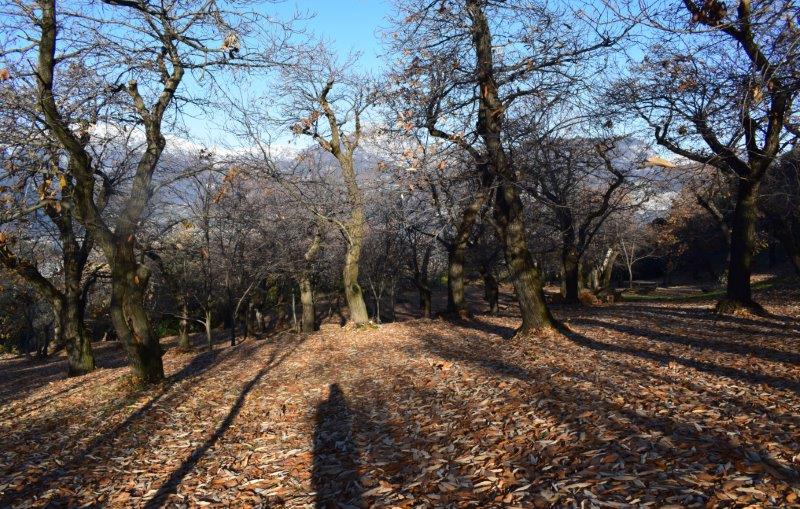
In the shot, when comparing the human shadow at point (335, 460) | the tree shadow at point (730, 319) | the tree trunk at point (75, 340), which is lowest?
the human shadow at point (335, 460)

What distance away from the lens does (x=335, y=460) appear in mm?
4730

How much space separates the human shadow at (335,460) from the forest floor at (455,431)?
0.07ft

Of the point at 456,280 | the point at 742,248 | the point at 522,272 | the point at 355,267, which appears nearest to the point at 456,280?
the point at 456,280

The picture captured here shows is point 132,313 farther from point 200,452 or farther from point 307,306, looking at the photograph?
point 307,306

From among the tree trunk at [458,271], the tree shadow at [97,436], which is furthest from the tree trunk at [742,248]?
the tree shadow at [97,436]

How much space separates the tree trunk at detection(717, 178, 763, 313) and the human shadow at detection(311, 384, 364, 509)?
8.34m

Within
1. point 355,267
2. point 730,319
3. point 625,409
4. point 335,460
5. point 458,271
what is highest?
point 355,267

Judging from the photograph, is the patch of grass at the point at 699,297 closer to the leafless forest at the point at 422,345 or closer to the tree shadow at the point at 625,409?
the leafless forest at the point at 422,345

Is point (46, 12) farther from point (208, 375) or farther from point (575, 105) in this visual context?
point (575, 105)

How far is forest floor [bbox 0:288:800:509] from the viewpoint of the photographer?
3568 mm

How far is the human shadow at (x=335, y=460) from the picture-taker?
13.0 ft

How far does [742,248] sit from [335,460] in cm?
935

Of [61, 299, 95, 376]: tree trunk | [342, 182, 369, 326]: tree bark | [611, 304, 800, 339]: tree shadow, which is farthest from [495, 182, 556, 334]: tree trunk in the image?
[61, 299, 95, 376]: tree trunk

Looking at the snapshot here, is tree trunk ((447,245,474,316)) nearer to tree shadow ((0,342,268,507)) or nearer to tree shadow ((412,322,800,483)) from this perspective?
tree shadow ((412,322,800,483))
